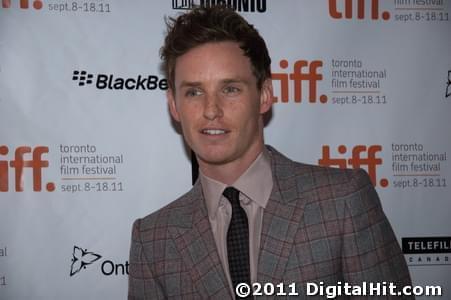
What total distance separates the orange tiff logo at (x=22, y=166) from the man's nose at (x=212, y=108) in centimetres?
94

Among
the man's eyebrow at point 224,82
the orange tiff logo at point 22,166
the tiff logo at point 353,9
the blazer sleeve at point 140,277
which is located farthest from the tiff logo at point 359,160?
the orange tiff logo at point 22,166

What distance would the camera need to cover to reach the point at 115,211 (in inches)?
91.6

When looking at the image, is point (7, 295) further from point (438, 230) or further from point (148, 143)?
point (438, 230)

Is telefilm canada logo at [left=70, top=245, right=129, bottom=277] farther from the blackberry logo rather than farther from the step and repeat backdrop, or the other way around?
the blackberry logo

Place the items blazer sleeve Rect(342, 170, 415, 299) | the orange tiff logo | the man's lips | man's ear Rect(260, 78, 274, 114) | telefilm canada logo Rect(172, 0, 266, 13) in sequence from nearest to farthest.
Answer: blazer sleeve Rect(342, 170, 415, 299) < the man's lips < man's ear Rect(260, 78, 274, 114) < the orange tiff logo < telefilm canada logo Rect(172, 0, 266, 13)

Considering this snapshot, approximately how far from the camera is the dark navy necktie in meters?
1.67

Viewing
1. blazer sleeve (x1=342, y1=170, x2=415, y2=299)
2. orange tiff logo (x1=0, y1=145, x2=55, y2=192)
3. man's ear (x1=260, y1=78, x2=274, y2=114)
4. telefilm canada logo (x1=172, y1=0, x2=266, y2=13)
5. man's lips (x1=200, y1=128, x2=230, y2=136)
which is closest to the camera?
blazer sleeve (x1=342, y1=170, x2=415, y2=299)

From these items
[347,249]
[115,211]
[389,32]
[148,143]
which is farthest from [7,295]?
[389,32]

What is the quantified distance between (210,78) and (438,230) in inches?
56.2

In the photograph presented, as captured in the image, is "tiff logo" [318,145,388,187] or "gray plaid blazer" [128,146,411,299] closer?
"gray plaid blazer" [128,146,411,299]

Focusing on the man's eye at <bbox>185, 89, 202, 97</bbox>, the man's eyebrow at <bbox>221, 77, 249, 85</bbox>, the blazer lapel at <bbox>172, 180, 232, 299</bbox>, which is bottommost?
the blazer lapel at <bbox>172, 180, 232, 299</bbox>

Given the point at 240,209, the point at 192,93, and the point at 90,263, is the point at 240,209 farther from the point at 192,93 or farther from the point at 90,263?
the point at 90,263

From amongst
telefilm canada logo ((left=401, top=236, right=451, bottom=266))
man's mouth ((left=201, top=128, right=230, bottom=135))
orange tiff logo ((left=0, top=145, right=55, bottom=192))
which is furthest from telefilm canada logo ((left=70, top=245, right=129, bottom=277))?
telefilm canada logo ((left=401, top=236, right=451, bottom=266))

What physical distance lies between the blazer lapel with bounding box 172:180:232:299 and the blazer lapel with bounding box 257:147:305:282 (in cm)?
14
